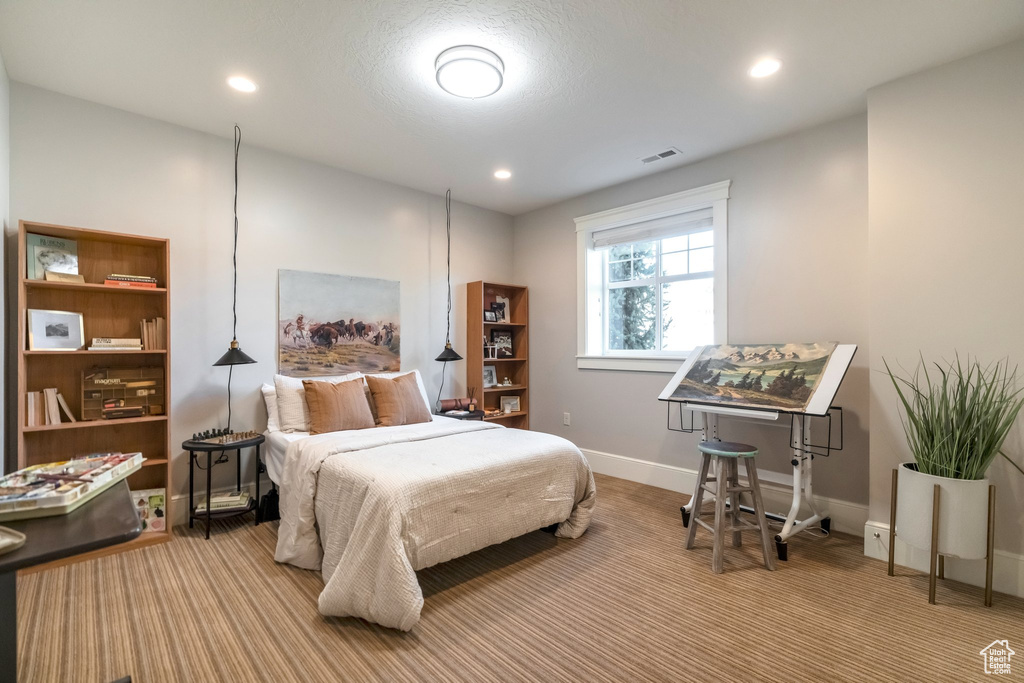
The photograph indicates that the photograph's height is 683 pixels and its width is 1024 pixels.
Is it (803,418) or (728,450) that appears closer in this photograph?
(728,450)

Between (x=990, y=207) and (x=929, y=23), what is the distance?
926 mm

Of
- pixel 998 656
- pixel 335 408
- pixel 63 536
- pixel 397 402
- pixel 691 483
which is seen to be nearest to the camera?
pixel 63 536

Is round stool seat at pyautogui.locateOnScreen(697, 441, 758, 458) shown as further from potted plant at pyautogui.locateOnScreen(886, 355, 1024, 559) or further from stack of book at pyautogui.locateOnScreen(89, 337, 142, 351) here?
stack of book at pyautogui.locateOnScreen(89, 337, 142, 351)

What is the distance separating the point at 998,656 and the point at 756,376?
1.56m

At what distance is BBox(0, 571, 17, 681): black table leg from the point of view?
50.2 inches

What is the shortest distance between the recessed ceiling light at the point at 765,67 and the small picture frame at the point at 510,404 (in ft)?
11.4

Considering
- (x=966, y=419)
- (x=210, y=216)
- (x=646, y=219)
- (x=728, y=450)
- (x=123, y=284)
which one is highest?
(x=646, y=219)

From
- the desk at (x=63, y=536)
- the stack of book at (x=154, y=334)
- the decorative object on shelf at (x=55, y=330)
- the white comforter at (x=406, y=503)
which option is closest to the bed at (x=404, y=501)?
the white comforter at (x=406, y=503)

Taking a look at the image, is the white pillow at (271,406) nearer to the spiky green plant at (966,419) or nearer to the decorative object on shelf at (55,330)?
the decorative object on shelf at (55,330)

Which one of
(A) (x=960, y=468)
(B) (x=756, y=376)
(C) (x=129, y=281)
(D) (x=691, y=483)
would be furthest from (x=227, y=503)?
(A) (x=960, y=468)

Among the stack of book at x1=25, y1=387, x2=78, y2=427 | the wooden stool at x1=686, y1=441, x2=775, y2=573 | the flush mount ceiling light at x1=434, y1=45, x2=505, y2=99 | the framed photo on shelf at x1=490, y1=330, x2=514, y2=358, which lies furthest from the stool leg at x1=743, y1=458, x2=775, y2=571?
the stack of book at x1=25, y1=387, x2=78, y2=427

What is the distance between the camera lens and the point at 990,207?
2346 millimetres

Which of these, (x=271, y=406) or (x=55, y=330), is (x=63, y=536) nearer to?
(x=55, y=330)

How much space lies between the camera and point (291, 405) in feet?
10.9
